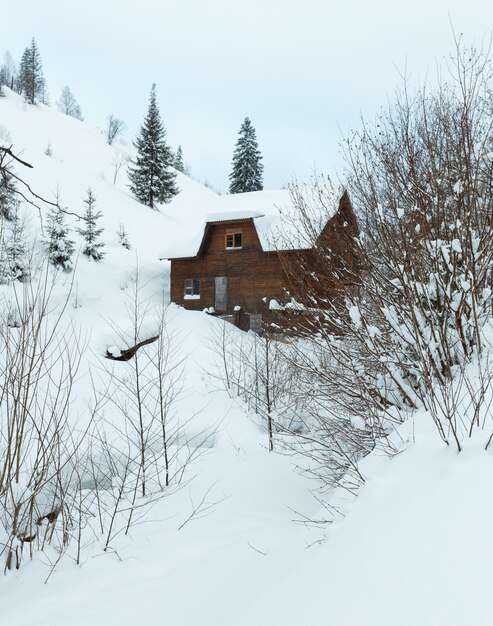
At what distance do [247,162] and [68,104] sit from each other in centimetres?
5642

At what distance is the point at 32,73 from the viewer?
62312 mm

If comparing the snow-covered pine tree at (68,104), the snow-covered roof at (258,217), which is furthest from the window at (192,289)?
the snow-covered pine tree at (68,104)

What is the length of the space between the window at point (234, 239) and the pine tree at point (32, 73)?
5311cm

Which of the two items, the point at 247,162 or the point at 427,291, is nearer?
Result: the point at 427,291

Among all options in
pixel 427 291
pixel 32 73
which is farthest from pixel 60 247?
pixel 32 73

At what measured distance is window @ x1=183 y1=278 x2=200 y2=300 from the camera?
2572 cm

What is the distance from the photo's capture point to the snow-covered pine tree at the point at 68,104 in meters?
82.8

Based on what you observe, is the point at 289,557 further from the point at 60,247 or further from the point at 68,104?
the point at 68,104

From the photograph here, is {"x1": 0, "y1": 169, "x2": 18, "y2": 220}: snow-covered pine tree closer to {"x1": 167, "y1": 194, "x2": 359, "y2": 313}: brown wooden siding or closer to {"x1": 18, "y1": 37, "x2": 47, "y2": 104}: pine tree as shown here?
{"x1": 167, "y1": 194, "x2": 359, "y2": 313}: brown wooden siding

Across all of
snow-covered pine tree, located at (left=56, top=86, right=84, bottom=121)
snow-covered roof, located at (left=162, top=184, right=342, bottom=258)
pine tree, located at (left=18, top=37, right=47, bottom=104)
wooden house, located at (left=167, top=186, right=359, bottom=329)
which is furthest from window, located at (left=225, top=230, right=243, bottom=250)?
snow-covered pine tree, located at (left=56, top=86, right=84, bottom=121)

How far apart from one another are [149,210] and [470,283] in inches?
1527

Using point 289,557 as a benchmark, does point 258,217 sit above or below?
above

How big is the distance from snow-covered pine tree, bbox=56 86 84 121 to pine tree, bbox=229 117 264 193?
52.4m

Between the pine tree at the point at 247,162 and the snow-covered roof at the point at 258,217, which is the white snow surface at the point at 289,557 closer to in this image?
the snow-covered roof at the point at 258,217
